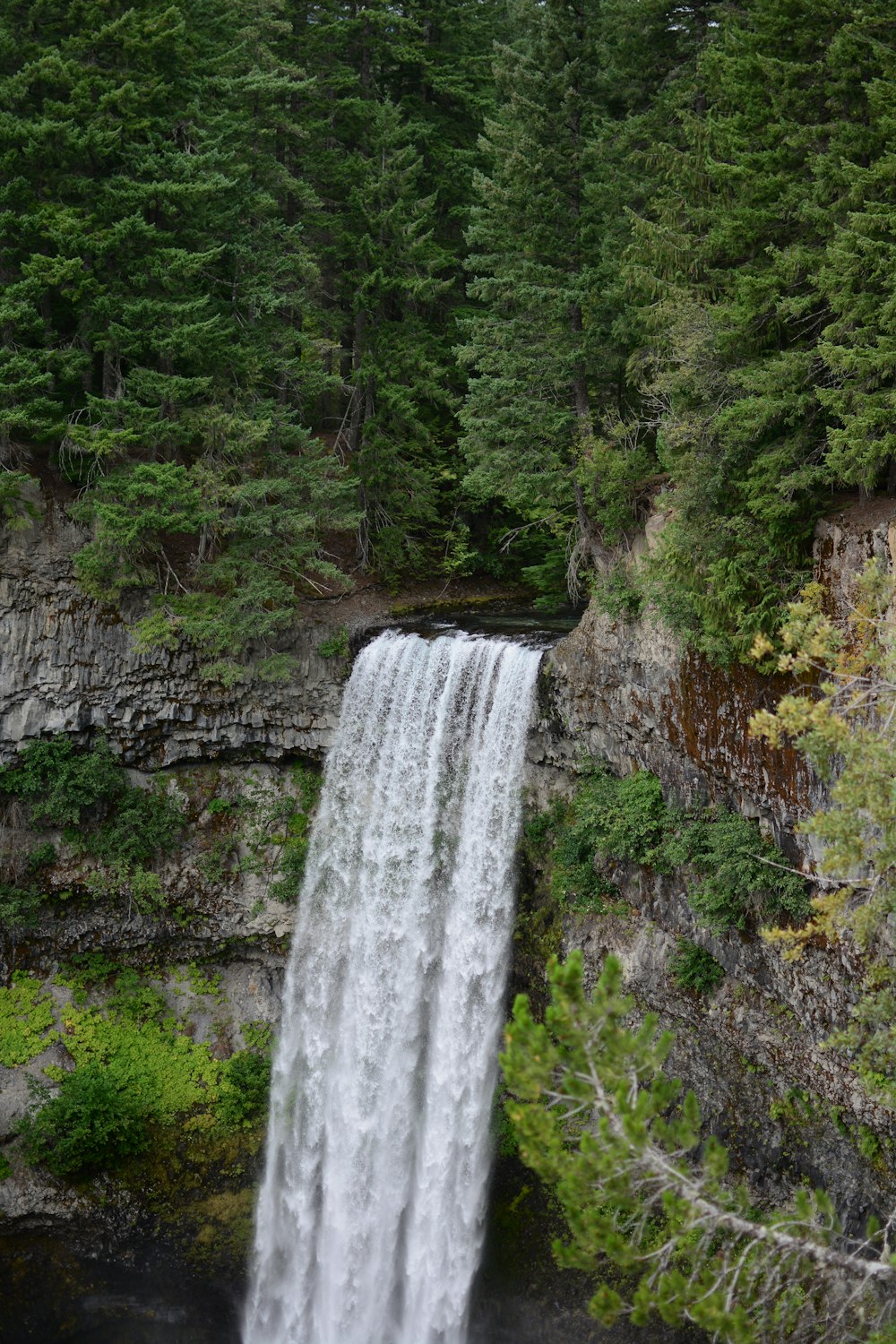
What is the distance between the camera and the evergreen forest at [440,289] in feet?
41.7

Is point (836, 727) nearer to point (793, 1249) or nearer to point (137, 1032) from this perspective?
point (793, 1249)

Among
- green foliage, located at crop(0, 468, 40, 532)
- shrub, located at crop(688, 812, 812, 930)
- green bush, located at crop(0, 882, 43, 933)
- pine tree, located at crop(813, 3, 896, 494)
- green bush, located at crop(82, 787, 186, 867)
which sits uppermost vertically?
pine tree, located at crop(813, 3, 896, 494)

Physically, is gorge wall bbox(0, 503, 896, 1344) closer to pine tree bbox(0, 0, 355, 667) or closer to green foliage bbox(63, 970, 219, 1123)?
green foliage bbox(63, 970, 219, 1123)

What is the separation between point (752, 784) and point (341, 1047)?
949 centimetres

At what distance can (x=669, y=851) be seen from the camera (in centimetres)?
1516

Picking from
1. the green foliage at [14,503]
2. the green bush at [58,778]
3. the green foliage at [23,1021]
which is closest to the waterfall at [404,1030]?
the green foliage at [23,1021]

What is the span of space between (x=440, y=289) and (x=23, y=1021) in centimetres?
1788

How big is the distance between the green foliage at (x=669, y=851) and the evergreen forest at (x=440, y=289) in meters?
2.88

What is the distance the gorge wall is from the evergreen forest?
3.26 ft

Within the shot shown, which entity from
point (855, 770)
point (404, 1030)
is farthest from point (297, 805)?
point (855, 770)

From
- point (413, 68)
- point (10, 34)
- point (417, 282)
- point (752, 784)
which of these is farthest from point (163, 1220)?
point (413, 68)

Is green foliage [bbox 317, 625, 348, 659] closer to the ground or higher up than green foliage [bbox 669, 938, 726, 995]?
higher up

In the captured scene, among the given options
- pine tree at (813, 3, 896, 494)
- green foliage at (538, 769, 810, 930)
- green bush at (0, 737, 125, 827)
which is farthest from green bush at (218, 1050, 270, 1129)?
pine tree at (813, 3, 896, 494)

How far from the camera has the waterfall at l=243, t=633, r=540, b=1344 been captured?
16.9 meters
